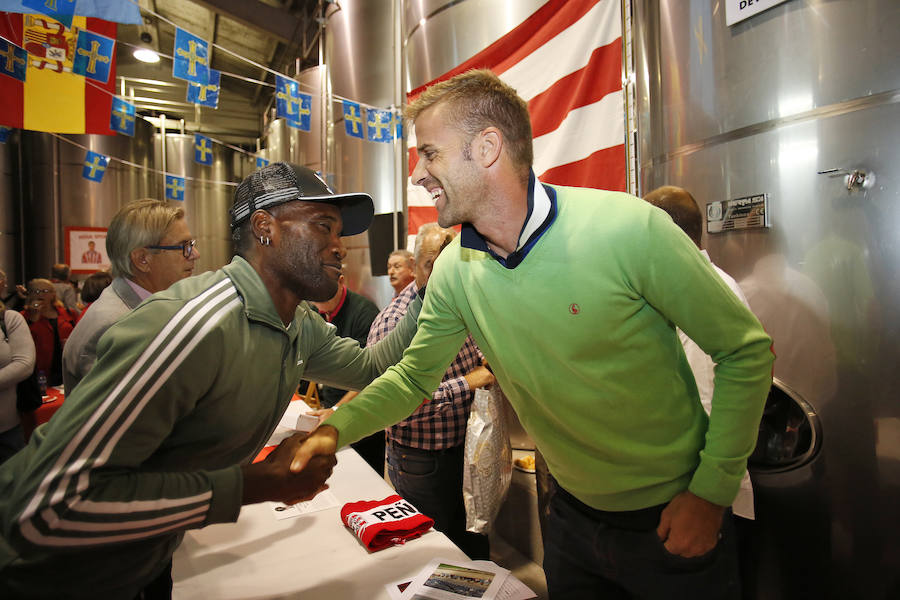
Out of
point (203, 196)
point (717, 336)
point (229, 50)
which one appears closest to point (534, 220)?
point (717, 336)

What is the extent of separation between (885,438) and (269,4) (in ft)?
35.9

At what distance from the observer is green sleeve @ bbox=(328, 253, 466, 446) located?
5.65 ft

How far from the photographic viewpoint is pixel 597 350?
4.50 feet

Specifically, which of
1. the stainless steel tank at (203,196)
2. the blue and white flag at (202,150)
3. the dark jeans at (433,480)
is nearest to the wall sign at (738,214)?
the dark jeans at (433,480)

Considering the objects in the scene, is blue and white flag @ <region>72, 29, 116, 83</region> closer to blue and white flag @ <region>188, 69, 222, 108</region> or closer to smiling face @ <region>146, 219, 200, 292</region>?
blue and white flag @ <region>188, 69, 222, 108</region>

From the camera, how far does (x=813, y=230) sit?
2.25m

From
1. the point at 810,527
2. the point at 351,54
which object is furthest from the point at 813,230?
the point at 351,54

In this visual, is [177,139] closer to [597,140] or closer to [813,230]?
[597,140]

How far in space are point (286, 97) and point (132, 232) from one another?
3.76m

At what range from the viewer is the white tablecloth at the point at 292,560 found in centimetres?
163

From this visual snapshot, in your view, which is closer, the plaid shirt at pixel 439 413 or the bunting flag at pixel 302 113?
the plaid shirt at pixel 439 413

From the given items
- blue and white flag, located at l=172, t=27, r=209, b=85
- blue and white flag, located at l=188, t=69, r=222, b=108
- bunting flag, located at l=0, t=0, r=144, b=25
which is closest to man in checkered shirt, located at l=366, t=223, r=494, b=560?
bunting flag, located at l=0, t=0, r=144, b=25

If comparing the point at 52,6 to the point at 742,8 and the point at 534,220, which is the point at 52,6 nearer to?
the point at 534,220

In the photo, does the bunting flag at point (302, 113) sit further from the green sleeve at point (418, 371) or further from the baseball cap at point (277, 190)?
the green sleeve at point (418, 371)
